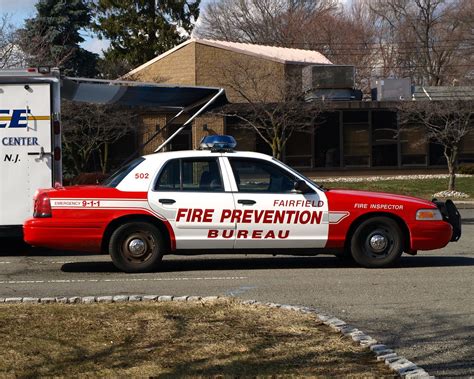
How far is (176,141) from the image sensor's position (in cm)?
3400

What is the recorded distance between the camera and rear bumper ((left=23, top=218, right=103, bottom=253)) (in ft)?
34.4

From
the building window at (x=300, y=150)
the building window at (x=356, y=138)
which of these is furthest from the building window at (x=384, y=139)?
the building window at (x=300, y=150)

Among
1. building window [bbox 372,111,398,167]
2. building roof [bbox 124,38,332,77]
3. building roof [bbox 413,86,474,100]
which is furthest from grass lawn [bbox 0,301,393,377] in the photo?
building roof [bbox 124,38,332,77]

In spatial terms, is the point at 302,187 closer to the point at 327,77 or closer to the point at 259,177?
the point at 259,177

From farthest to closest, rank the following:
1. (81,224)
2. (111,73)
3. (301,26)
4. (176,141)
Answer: (301,26) → (111,73) → (176,141) → (81,224)

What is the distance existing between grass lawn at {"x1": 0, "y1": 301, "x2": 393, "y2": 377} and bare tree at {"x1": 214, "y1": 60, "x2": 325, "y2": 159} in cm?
2245

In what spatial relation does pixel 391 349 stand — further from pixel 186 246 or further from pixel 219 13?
pixel 219 13

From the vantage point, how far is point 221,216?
10.6 metres

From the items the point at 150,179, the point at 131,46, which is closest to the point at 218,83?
the point at 131,46

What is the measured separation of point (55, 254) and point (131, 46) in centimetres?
3687

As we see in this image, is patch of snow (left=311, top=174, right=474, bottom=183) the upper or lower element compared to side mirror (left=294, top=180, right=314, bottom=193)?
lower

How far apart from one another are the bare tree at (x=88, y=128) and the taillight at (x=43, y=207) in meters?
14.7

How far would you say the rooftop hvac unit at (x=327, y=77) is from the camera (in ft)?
107

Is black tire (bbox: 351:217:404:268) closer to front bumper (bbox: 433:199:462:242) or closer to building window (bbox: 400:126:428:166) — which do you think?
front bumper (bbox: 433:199:462:242)
